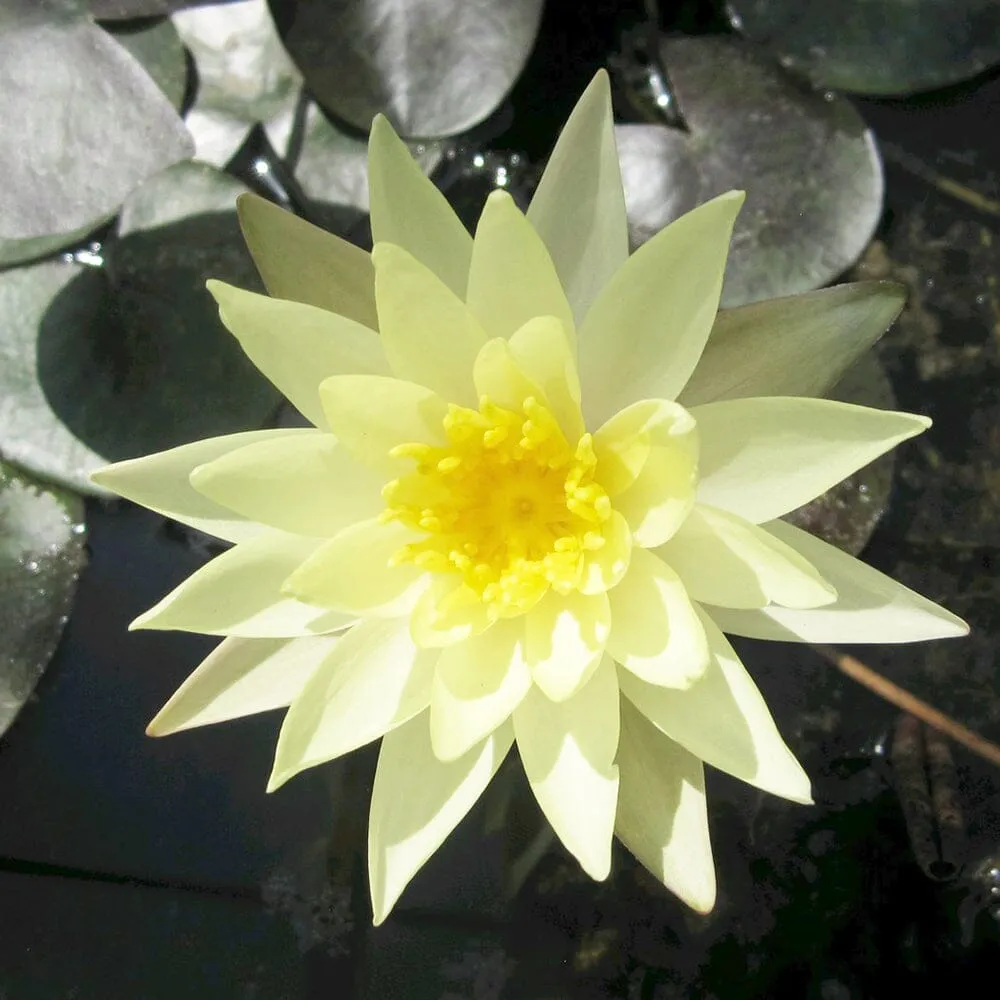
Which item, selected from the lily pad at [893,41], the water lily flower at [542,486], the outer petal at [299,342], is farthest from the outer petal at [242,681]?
the lily pad at [893,41]

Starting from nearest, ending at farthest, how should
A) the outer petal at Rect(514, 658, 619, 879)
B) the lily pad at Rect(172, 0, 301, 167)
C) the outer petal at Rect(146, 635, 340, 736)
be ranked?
the outer petal at Rect(514, 658, 619, 879) < the outer petal at Rect(146, 635, 340, 736) < the lily pad at Rect(172, 0, 301, 167)

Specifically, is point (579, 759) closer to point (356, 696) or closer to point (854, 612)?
point (356, 696)

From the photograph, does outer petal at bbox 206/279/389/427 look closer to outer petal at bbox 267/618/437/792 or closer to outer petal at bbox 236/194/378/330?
outer petal at bbox 236/194/378/330

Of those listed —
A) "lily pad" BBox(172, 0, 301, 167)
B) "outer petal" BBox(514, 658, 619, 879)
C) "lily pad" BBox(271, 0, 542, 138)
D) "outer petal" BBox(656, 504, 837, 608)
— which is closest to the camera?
"outer petal" BBox(656, 504, 837, 608)

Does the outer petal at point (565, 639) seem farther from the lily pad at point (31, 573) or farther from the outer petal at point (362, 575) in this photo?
the lily pad at point (31, 573)

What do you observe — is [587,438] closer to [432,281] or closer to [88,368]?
[432,281]

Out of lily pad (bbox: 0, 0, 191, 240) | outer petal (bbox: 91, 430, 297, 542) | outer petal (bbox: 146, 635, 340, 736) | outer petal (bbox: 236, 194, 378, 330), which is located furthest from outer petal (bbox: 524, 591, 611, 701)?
lily pad (bbox: 0, 0, 191, 240)
